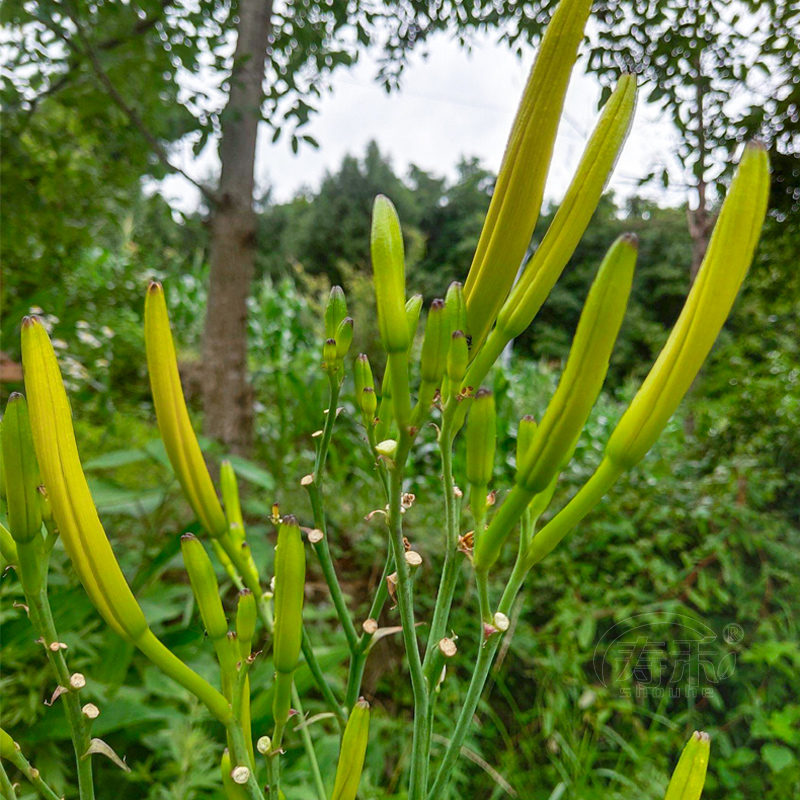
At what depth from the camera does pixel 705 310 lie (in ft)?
0.46

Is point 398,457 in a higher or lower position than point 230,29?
lower

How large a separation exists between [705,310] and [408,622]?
0.12m

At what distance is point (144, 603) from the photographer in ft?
2.47

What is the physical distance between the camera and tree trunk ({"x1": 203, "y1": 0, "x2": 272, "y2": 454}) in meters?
1.26

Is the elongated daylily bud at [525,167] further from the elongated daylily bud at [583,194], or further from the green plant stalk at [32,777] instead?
the green plant stalk at [32,777]

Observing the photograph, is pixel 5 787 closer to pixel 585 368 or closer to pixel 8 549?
pixel 8 549

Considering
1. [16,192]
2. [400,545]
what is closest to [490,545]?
[400,545]

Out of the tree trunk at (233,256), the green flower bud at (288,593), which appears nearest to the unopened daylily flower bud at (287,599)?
the green flower bud at (288,593)

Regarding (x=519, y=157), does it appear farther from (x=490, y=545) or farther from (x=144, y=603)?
(x=144, y=603)

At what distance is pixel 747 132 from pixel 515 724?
1.44 metres

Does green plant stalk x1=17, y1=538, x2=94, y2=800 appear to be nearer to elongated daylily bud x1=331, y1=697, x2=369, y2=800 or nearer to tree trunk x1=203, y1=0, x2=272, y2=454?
elongated daylily bud x1=331, y1=697, x2=369, y2=800

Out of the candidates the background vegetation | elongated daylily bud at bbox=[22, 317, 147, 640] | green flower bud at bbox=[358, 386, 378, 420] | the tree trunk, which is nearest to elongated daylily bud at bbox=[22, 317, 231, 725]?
elongated daylily bud at bbox=[22, 317, 147, 640]

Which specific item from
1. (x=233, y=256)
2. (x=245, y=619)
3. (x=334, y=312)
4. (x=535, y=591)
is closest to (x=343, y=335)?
(x=334, y=312)

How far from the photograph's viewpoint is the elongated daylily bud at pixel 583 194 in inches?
6.1
